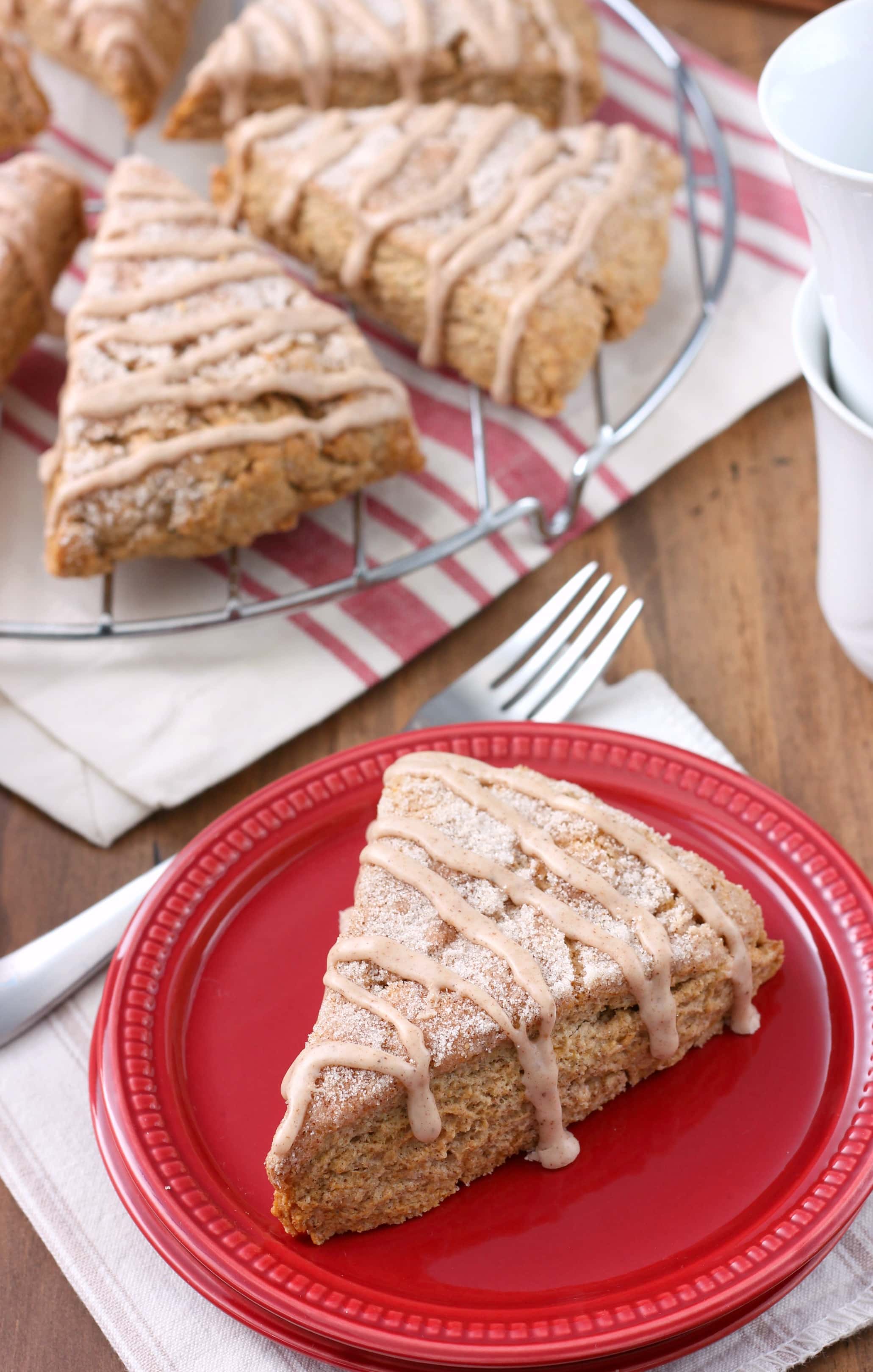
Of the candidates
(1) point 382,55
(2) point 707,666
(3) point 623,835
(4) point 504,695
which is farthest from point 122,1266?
(1) point 382,55

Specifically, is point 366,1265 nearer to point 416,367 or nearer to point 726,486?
point 726,486

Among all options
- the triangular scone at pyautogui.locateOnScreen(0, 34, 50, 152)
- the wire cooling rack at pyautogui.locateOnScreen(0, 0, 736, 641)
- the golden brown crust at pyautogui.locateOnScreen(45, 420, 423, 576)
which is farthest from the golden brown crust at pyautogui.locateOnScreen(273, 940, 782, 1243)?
the triangular scone at pyautogui.locateOnScreen(0, 34, 50, 152)

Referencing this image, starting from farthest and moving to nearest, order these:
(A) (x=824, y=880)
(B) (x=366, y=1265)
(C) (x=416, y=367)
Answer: (C) (x=416, y=367), (A) (x=824, y=880), (B) (x=366, y=1265)

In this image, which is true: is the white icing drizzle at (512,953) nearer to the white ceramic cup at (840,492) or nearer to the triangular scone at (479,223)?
the white ceramic cup at (840,492)

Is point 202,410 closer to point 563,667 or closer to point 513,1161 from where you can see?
point 563,667

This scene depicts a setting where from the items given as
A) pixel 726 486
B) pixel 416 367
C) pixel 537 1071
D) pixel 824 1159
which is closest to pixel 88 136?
pixel 416 367
